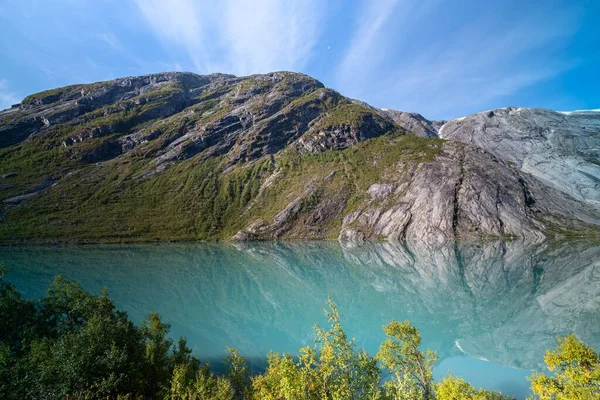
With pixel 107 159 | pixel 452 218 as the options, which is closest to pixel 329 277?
pixel 452 218

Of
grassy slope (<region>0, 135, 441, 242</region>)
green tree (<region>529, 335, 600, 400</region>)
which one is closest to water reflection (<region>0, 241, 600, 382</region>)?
green tree (<region>529, 335, 600, 400</region>)

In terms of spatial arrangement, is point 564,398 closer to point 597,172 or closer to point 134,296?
point 134,296

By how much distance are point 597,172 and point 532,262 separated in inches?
4953

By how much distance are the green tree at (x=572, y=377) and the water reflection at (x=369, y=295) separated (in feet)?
60.3

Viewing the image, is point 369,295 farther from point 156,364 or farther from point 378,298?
point 156,364

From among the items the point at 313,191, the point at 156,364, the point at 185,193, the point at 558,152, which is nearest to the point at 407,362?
the point at 156,364

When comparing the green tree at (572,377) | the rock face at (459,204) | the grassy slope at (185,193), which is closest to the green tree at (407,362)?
the green tree at (572,377)

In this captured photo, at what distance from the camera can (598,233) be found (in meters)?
106

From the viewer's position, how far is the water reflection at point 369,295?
3228 centimetres

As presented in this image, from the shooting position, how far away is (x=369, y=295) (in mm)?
48406

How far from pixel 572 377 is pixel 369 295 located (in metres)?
38.0

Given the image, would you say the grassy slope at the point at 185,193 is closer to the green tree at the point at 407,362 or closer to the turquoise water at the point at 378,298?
the turquoise water at the point at 378,298

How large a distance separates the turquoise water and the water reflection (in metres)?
0.15

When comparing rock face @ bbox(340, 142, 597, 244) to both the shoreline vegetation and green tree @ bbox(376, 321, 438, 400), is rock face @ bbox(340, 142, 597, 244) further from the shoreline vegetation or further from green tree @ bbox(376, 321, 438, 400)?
the shoreline vegetation
